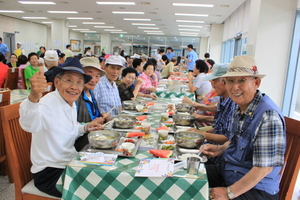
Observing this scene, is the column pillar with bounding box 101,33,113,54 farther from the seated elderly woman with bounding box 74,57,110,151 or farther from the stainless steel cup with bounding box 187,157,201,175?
the stainless steel cup with bounding box 187,157,201,175

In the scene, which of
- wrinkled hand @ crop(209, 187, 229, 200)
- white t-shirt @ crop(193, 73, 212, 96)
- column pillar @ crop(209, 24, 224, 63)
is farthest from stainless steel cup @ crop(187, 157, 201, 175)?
column pillar @ crop(209, 24, 224, 63)

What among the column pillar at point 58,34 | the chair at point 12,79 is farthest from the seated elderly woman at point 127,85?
the column pillar at point 58,34

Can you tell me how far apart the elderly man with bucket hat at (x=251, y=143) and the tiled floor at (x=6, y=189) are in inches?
74.3

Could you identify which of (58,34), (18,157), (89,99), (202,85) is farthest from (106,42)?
(18,157)

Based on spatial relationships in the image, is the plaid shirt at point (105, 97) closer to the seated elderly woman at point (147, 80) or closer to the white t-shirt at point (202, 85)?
the seated elderly woman at point (147, 80)

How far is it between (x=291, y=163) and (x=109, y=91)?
6.32ft

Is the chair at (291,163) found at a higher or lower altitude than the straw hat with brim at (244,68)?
lower

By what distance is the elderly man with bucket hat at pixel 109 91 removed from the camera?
2668 mm

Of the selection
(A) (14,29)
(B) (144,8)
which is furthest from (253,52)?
(A) (14,29)

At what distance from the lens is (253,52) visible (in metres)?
4.70

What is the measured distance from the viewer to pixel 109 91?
2.75 metres

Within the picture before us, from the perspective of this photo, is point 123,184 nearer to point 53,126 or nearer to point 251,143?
point 53,126

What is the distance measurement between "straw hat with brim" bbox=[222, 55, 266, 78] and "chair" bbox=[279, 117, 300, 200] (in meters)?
0.54

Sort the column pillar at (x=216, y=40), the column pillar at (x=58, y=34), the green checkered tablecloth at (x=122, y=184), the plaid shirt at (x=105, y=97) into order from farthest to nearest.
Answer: the column pillar at (x=58, y=34) → the column pillar at (x=216, y=40) → the plaid shirt at (x=105, y=97) → the green checkered tablecloth at (x=122, y=184)
